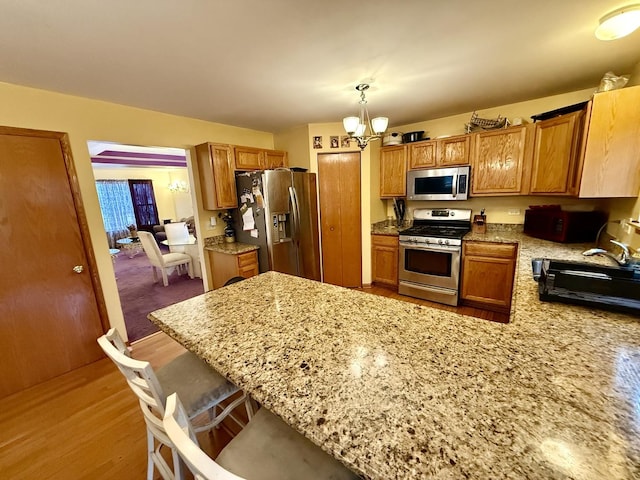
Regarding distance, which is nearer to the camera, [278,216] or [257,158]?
[278,216]

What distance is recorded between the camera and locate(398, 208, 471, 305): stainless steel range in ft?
10.1

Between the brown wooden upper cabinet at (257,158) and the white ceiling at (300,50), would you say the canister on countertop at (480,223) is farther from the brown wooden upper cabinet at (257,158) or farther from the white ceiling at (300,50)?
the brown wooden upper cabinet at (257,158)

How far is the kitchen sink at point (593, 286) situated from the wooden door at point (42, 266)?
141 inches

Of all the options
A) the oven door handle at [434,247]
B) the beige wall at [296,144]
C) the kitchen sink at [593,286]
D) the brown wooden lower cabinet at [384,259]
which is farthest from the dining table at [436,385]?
the beige wall at [296,144]

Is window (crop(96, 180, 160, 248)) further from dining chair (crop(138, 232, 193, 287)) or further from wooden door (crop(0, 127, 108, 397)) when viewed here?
wooden door (crop(0, 127, 108, 397))

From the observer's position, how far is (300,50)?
66.0 inches

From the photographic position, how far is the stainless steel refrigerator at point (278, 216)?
310 cm

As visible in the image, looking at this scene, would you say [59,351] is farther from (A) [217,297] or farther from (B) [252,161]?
(B) [252,161]

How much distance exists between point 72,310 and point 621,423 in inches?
138

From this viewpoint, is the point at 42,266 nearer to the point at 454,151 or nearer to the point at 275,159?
the point at 275,159

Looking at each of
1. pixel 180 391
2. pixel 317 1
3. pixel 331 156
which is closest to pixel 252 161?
pixel 331 156

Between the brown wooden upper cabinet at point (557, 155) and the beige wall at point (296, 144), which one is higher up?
the beige wall at point (296, 144)

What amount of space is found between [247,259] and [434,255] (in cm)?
Result: 237

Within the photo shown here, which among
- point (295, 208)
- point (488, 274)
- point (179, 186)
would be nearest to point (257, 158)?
point (295, 208)
